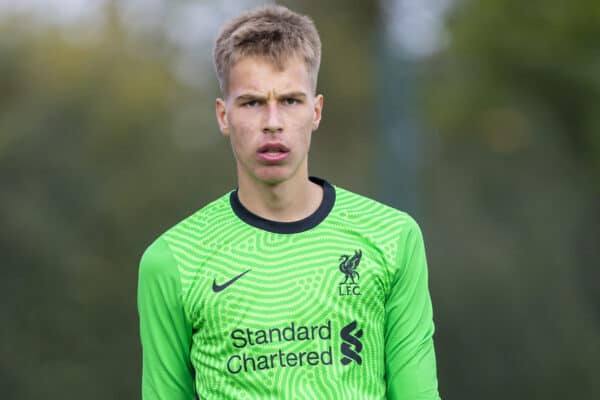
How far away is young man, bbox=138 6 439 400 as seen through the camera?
3566mm

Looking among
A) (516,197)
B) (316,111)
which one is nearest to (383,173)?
(516,197)

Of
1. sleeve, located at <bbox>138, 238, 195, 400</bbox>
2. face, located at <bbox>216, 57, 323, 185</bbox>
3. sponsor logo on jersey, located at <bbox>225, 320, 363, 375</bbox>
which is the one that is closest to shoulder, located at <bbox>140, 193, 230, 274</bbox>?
sleeve, located at <bbox>138, 238, 195, 400</bbox>

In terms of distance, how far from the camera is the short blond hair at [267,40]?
367 centimetres

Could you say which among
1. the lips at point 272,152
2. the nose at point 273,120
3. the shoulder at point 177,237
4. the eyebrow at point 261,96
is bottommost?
the shoulder at point 177,237

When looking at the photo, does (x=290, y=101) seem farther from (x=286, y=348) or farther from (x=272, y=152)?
(x=286, y=348)

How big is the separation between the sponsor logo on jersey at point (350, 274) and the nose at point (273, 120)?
0.47 metres

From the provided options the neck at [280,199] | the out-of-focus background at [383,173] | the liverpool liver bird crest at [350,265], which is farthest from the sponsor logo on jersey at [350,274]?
the out-of-focus background at [383,173]

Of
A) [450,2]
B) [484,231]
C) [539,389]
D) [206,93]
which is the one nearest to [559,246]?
[484,231]

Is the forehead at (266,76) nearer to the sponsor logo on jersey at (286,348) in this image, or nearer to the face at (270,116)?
the face at (270,116)

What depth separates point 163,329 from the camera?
12.2ft

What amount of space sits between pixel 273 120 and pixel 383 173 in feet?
21.8

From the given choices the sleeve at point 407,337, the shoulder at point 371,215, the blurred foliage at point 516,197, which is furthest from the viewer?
the blurred foliage at point 516,197

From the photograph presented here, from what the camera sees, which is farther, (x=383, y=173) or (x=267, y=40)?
(x=383, y=173)

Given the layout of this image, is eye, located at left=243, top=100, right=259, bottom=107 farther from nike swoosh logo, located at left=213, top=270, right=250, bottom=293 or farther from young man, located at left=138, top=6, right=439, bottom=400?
nike swoosh logo, located at left=213, top=270, right=250, bottom=293
